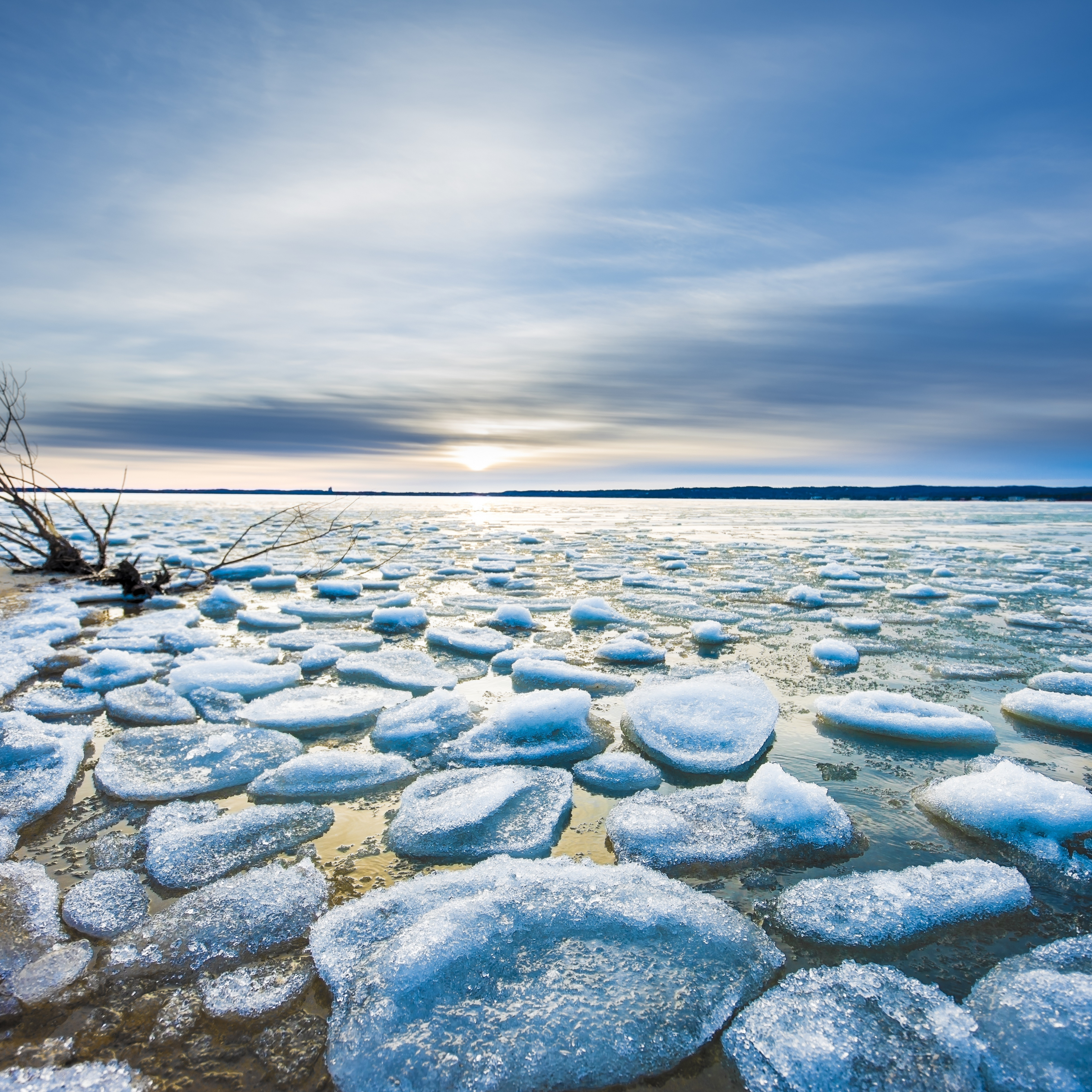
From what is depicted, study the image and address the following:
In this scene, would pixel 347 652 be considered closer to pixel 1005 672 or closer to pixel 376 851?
pixel 376 851

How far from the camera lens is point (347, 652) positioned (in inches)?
126

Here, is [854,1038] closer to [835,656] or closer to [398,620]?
[835,656]

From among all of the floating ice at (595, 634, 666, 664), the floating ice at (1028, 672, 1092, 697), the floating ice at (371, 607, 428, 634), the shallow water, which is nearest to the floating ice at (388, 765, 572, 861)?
the shallow water

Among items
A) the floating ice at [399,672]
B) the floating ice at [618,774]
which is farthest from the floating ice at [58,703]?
the floating ice at [618,774]

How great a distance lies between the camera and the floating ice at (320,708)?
2158 mm

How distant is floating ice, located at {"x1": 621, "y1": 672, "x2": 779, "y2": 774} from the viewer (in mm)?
1876

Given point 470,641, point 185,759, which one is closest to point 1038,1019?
point 185,759

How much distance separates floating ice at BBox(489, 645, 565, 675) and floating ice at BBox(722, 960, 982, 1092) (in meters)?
1.95

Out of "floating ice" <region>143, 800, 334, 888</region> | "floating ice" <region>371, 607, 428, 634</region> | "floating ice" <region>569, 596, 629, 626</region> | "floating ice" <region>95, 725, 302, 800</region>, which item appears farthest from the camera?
"floating ice" <region>569, 596, 629, 626</region>

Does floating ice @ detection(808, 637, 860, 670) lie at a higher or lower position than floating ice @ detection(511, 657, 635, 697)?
higher

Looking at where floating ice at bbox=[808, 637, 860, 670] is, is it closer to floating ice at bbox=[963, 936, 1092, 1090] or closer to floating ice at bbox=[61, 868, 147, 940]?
floating ice at bbox=[963, 936, 1092, 1090]

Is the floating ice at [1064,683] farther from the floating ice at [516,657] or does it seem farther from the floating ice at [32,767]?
the floating ice at [32,767]

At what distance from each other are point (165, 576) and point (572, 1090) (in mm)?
5268

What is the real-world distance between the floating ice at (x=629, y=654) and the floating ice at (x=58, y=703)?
2.15m
